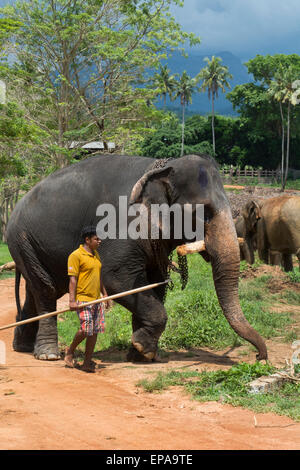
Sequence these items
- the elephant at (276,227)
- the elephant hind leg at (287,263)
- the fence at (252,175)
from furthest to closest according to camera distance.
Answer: the fence at (252,175)
the elephant hind leg at (287,263)
the elephant at (276,227)

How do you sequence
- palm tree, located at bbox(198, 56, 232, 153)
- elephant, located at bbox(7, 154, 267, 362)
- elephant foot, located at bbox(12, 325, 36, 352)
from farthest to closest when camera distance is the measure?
palm tree, located at bbox(198, 56, 232, 153) → elephant foot, located at bbox(12, 325, 36, 352) → elephant, located at bbox(7, 154, 267, 362)

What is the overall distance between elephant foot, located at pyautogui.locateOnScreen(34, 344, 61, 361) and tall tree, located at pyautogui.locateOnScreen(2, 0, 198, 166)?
12232mm

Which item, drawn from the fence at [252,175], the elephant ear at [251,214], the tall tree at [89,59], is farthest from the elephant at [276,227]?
the fence at [252,175]

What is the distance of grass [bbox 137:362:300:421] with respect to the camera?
5.36 meters

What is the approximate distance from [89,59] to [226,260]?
1547 cm

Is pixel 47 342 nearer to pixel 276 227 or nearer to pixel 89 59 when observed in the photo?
pixel 276 227

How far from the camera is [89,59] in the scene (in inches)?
820

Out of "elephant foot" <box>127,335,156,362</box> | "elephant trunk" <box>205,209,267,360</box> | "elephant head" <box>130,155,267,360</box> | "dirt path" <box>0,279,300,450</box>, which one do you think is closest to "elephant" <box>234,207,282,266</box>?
"elephant head" <box>130,155,267,360</box>

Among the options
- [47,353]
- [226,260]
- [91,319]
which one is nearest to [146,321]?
[91,319]

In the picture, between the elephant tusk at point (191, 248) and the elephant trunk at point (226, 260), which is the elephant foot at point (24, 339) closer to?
the elephant tusk at point (191, 248)

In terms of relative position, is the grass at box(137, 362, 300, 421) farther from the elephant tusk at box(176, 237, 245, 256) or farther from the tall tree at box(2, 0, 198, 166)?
the tall tree at box(2, 0, 198, 166)

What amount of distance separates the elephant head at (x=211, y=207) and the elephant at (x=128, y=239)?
0.01 metres

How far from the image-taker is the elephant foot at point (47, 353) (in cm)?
792
